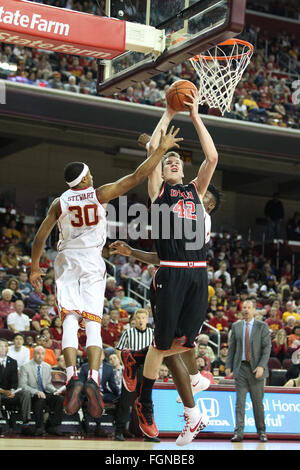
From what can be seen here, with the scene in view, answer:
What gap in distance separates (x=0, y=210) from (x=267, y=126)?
8165mm

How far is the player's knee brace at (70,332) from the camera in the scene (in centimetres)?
659

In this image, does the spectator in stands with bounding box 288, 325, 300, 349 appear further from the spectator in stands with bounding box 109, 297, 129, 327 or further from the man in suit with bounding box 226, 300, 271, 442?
the man in suit with bounding box 226, 300, 271, 442

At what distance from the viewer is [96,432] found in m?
12.2

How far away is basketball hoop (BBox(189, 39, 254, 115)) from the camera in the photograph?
30.5 ft

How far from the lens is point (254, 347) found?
1196 cm

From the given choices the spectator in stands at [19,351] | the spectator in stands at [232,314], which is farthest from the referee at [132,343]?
the spectator in stands at [232,314]

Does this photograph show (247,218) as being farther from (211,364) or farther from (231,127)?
(211,364)

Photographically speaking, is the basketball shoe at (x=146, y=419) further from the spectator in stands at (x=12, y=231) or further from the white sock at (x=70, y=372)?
the spectator in stands at (x=12, y=231)

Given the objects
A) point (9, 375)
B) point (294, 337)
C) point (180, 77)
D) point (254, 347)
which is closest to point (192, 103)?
point (254, 347)

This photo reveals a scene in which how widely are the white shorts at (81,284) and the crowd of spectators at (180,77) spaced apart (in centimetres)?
1016

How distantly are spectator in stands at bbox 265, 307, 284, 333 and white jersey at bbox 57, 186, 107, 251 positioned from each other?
10842mm

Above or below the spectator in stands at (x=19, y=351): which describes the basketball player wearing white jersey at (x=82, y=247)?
above
